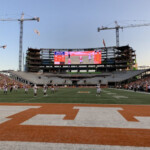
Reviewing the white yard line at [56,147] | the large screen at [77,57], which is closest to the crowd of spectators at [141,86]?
the white yard line at [56,147]

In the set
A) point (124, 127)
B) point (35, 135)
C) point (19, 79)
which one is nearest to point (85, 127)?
point (124, 127)

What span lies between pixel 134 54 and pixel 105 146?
101 meters

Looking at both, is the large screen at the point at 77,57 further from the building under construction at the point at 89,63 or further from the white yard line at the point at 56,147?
the white yard line at the point at 56,147

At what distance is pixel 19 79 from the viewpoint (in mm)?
74500

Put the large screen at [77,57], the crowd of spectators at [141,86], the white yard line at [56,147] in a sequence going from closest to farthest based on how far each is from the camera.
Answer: the white yard line at [56,147], the crowd of spectators at [141,86], the large screen at [77,57]

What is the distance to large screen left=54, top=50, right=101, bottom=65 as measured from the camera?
286 feet

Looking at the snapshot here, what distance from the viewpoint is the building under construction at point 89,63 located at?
90.3m

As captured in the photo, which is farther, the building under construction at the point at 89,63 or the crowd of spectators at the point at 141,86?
the building under construction at the point at 89,63

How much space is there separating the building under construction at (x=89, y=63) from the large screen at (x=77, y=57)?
1.59 m

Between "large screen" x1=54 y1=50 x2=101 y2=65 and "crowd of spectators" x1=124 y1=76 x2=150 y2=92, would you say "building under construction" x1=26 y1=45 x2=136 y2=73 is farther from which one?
"crowd of spectators" x1=124 y1=76 x2=150 y2=92

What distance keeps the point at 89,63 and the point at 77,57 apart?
7847mm

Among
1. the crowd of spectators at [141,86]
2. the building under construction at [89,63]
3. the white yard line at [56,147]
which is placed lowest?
Answer: the white yard line at [56,147]

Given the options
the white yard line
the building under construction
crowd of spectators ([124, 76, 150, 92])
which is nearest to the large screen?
the building under construction

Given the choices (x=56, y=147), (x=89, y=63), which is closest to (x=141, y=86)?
(x=56, y=147)
